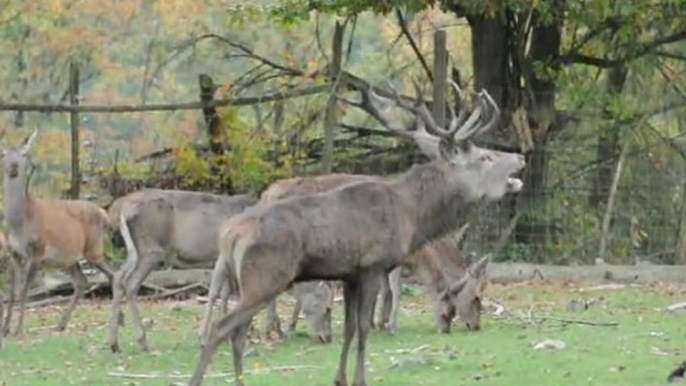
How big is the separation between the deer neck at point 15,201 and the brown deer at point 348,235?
161 inches

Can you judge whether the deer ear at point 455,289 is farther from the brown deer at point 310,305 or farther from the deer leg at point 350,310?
the deer leg at point 350,310

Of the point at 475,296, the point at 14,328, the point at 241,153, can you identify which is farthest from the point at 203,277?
the point at 475,296

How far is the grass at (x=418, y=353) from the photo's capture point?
1242 centimetres

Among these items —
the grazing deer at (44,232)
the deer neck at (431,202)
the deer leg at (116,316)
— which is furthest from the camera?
the grazing deer at (44,232)

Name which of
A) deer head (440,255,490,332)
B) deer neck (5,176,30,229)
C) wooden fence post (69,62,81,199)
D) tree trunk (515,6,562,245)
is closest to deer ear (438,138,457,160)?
deer head (440,255,490,332)

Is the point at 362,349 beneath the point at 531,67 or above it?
beneath

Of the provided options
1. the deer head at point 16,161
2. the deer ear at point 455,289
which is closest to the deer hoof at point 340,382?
the deer ear at point 455,289

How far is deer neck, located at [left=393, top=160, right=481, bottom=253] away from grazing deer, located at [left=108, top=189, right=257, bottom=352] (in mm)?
3260

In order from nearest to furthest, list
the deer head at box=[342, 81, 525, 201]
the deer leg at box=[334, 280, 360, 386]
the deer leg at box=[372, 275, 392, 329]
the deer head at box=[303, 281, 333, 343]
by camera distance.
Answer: the deer leg at box=[334, 280, 360, 386] < the deer head at box=[342, 81, 525, 201] < the deer head at box=[303, 281, 333, 343] < the deer leg at box=[372, 275, 392, 329]

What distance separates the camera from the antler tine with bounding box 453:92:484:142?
13.5 meters

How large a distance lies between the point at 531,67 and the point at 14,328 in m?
8.13

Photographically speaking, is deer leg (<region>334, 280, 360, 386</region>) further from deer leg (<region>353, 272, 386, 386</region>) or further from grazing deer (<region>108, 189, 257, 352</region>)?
grazing deer (<region>108, 189, 257, 352</region>)

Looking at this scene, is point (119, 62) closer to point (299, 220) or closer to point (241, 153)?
point (241, 153)

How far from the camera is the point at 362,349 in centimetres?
1192
